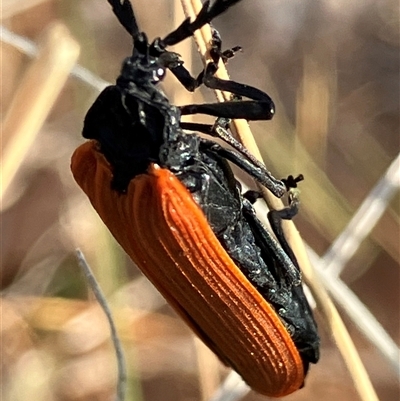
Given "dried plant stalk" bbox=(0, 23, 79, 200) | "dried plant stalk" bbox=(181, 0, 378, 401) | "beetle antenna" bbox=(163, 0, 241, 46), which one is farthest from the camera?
"dried plant stalk" bbox=(0, 23, 79, 200)

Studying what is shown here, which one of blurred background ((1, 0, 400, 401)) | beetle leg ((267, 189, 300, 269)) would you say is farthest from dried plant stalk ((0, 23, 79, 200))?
beetle leg ((267, 189, 300, 269))

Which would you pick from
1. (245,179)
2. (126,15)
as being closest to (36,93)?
(126,15)

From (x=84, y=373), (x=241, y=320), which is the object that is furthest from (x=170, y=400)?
(x=241, y=320)

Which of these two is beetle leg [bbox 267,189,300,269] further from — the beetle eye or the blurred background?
the blurred background

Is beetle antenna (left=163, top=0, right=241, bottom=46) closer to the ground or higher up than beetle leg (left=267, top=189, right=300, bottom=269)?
higher up

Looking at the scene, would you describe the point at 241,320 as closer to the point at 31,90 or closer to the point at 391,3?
the point at 31,90
